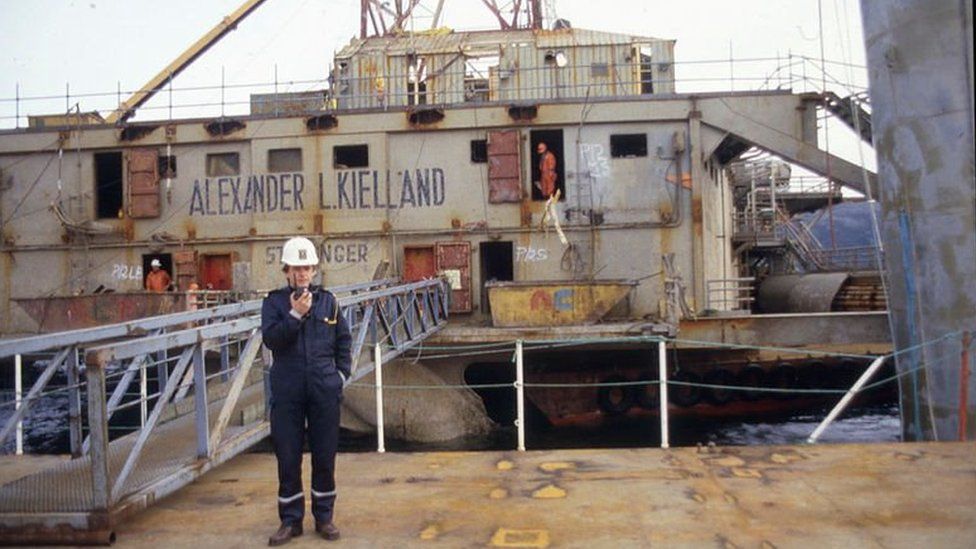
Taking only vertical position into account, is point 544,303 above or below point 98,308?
below

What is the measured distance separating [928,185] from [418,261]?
1299cm

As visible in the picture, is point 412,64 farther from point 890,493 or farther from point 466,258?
point 890,493

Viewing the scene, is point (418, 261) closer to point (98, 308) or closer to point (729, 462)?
point (98, 308)

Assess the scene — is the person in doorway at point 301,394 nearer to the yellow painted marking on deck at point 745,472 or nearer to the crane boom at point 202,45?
the yellow painted marking on deck at point 745,472

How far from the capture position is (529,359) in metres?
17.0

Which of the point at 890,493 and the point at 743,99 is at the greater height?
the point at 743,99

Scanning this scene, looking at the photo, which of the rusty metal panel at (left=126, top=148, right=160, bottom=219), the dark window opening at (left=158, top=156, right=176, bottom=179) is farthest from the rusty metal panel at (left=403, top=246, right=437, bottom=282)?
the rusty metal panel at (left=126, top=148, right=160, bottom=219)

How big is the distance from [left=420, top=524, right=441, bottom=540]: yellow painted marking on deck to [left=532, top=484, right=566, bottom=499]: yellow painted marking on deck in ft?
2.98

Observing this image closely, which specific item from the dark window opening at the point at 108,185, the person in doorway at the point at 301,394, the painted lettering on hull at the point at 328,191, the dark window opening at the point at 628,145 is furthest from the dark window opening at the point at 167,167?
the person in doorway at the point at 301,394

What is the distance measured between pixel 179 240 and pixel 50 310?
4.39 m

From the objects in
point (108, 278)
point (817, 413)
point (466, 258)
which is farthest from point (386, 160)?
point (817, 413)

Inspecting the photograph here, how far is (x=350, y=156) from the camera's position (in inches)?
776

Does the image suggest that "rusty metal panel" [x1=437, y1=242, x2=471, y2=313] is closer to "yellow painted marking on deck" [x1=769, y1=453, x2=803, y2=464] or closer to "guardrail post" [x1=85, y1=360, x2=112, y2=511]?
"yellow painted marking on deck" [x1=769, y1=453, x2=803, y2=464]

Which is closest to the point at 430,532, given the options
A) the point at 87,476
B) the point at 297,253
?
the point at 297,253
